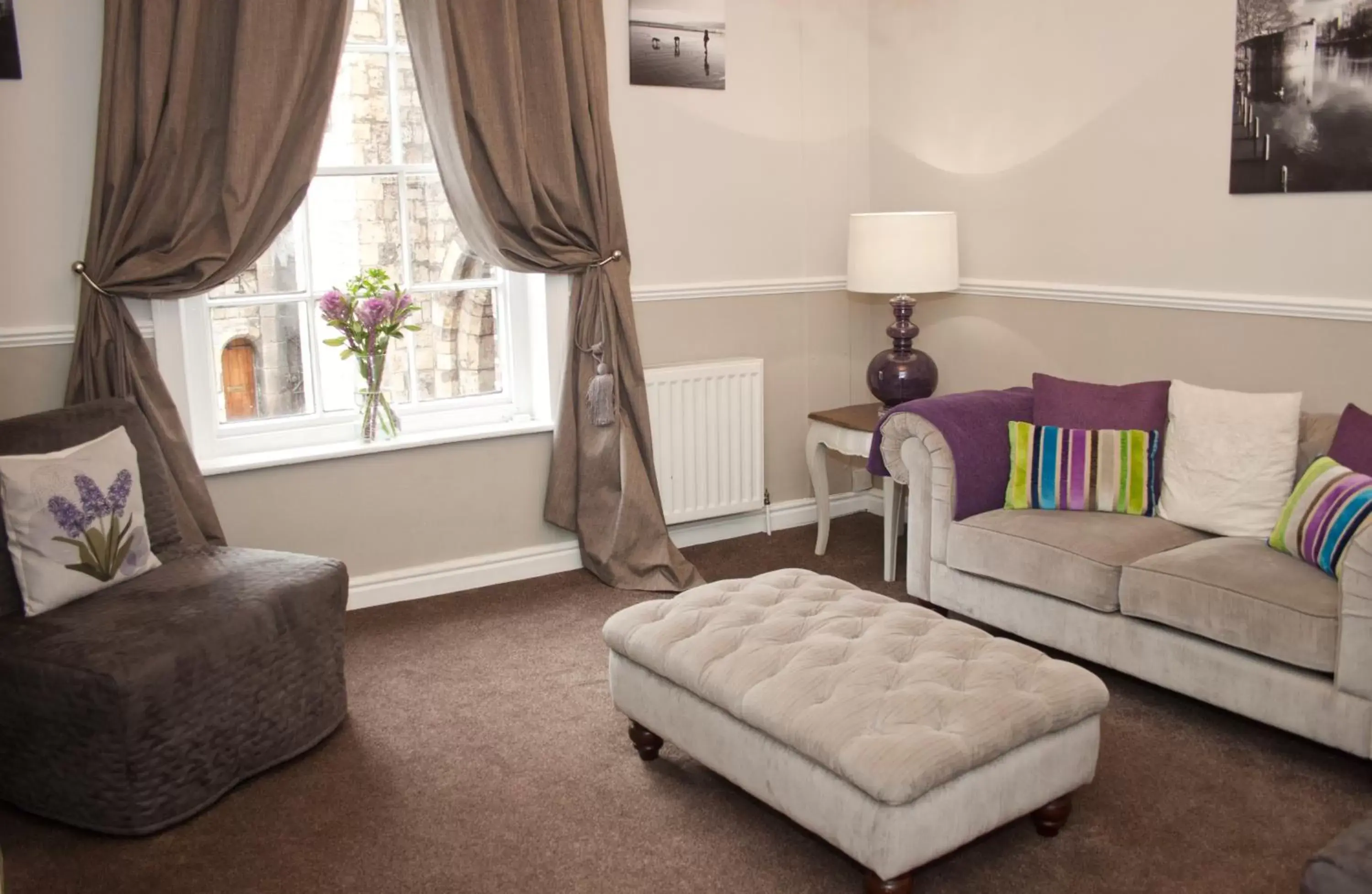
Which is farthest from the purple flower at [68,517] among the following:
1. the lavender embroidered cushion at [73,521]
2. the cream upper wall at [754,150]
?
the cream upper wall at [754,150]

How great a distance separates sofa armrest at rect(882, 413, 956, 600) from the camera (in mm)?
3791

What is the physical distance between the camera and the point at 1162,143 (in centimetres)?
399

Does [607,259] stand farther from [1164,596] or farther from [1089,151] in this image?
[1164,596]

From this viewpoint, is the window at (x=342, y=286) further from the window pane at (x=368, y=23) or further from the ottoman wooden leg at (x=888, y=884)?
the ottoman wooden leg at (x=888, y=884)

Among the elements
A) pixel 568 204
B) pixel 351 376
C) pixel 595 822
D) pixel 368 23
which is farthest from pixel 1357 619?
pixel 368 23

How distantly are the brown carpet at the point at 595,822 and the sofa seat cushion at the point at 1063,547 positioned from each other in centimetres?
34

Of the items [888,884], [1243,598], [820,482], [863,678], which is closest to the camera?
[888,884]

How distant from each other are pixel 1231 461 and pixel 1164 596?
0.56 m

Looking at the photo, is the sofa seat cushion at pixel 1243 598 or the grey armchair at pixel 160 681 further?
the sofa seat cushion at pixel 1243 598

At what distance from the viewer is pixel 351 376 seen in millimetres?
4309

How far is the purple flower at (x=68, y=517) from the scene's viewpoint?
9.62 feet

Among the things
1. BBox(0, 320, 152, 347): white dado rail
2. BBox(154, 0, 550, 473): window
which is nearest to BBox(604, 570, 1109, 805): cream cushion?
BBox(154, 0, 550, 473): window

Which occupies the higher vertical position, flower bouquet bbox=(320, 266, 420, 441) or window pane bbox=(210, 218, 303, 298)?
window pane bbox=(210, 218, 303, 298)

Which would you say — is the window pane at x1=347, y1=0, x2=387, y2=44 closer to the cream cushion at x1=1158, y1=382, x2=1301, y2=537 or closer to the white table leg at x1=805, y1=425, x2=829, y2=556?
the white table leg at x1=805, y1=425, x2=829, y2=556
